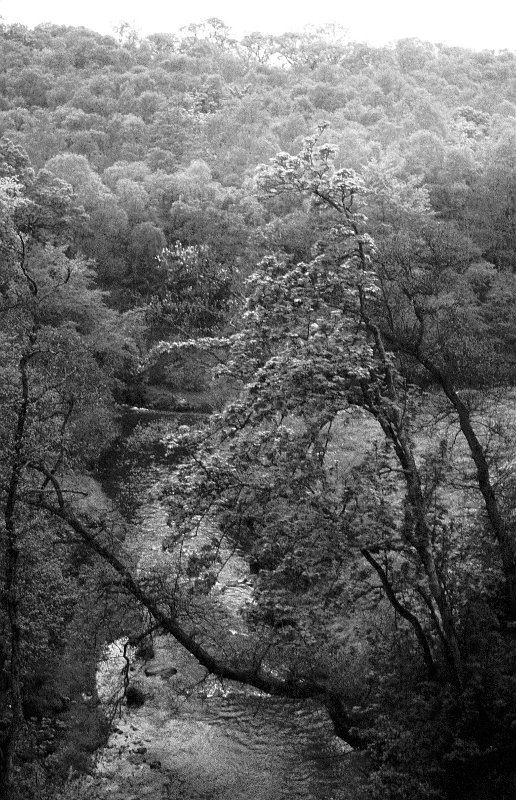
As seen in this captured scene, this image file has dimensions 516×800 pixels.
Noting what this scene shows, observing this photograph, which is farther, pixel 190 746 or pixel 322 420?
pixel 190 746

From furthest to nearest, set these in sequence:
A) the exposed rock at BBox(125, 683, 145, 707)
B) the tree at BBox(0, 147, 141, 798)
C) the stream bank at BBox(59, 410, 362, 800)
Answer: the exposed rock at BBox(125, 683, 145, 707), the stream bank at BBox(59, 410, 362, 800), the tree at BBox(0, 147, 141, 798)

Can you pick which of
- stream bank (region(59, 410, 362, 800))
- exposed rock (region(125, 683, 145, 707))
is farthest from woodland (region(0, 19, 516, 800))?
exposed rock (region(125, 683, 145, 707))

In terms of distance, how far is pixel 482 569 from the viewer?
11.4 meters

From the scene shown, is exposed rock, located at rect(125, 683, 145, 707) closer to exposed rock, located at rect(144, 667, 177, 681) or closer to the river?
the river

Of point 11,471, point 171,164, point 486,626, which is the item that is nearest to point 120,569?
point 11,471

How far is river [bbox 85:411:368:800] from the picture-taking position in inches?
448

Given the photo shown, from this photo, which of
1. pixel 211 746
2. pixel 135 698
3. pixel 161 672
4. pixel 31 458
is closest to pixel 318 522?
pixel 31 458

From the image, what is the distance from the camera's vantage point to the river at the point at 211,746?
11.4m

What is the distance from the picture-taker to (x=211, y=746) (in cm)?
1244

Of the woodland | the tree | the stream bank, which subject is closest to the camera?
the woodland

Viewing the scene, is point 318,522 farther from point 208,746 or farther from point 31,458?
point 208,746

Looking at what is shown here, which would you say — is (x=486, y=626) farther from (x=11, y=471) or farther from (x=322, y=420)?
(x=11, y=471)

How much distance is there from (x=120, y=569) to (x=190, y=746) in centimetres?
397

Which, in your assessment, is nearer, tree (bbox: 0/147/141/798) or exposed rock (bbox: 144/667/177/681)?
tree (bbox: 0/147/141/798)
